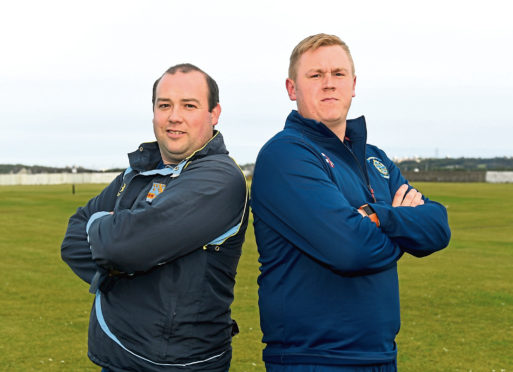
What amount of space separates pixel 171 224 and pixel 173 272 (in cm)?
24

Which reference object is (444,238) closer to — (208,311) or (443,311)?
(208,311)

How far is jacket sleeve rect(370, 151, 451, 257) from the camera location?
2873mm

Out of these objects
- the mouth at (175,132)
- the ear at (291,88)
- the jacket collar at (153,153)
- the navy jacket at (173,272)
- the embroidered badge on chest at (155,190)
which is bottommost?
the navy jacket at (173,272)

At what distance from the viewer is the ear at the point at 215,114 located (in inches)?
122

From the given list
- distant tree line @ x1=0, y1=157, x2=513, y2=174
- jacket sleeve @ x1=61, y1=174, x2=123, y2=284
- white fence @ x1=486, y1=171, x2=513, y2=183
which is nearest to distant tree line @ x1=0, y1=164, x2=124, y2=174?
distant tree line @ x1=0, y1=157, x2=513, y2=174

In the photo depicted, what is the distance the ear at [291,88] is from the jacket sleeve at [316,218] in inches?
18.3

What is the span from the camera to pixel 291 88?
3229 millimetres

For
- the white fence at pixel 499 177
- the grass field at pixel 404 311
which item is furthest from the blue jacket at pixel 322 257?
the white fence at pixel 499 177

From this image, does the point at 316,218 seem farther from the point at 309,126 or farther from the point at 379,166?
the point at 379,166

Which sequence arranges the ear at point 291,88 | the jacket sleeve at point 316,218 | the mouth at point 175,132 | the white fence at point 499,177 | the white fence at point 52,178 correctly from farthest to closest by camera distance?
the white fence at point 52,178 < the white fence at point 499,177 < the ear at point 291,88 < the mouth at point 175,132 < the jacket sleeve at point 316,218

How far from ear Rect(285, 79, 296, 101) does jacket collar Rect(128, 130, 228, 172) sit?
47 centimetres

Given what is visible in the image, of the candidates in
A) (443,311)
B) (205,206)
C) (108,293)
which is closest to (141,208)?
(205,206)

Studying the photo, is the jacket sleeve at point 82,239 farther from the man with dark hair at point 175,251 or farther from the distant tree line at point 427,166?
the distant tree line at point 427,166

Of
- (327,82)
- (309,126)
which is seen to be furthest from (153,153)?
(327,82)
